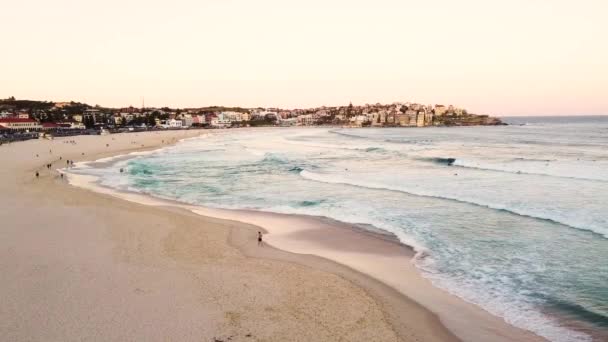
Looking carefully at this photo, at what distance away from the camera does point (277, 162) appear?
133 feet

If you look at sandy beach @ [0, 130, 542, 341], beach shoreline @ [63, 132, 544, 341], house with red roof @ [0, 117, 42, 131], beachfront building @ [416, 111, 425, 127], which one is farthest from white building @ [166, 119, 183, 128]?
sandy beach @ [0, 130, 542, 341]

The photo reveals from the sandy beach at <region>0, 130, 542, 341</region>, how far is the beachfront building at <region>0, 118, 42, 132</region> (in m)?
90.8

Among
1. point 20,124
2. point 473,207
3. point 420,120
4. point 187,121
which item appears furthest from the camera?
point 420,120

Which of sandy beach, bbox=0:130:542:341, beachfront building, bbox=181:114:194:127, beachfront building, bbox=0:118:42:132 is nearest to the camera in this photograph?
sandy beach, bbox=0:130:542:341

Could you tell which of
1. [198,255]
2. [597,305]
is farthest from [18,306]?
[597,305]

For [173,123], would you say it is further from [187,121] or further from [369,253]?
[369,253]

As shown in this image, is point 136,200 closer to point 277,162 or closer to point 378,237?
point 378,237

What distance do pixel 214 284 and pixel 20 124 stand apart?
103 m

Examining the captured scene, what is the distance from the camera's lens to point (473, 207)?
2020 centimetres

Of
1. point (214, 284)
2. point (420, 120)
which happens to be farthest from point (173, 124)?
point (214, 284)

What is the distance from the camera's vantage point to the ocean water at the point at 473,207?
10.7m

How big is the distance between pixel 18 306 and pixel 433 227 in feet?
42.0

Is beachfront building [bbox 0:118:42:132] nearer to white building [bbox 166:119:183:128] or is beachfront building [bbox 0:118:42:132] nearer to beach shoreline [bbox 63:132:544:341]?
white building [bbox 166:119:183:128]

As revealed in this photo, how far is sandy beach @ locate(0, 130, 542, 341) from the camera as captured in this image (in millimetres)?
8547
